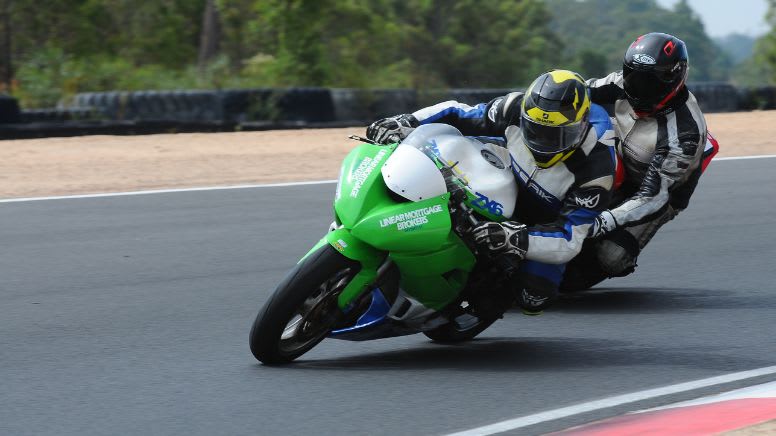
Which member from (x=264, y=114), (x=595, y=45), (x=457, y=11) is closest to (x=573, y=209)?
(x=264, y=114)

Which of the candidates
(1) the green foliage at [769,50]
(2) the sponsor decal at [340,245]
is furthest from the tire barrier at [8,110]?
(1) the green foliage at [769,50]

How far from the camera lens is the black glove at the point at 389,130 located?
5598 millimetres

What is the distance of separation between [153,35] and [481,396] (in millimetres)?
23859

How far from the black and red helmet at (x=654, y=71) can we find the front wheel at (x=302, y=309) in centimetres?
241

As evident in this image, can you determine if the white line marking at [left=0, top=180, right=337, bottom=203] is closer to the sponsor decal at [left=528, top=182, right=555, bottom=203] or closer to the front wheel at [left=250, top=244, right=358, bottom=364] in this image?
the front wheel at [left=250, top=244, right=358, bottom=364]

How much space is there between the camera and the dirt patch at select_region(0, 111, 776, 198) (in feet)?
39.3

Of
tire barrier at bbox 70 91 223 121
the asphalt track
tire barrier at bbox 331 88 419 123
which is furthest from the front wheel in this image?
tire barrier at bbox 331 88 419 123

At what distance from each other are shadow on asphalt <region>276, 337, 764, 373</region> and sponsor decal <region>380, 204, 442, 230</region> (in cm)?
82

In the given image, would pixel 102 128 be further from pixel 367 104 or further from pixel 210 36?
pixel 210 36

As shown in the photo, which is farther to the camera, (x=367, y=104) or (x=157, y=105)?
(x=367, y=104)

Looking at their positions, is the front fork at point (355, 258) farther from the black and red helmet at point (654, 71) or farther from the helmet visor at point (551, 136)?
the black and red helmet at point (654, 71)

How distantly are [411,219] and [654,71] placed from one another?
7.33 feet

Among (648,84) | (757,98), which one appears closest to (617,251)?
(648,84)

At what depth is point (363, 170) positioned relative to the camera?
495cm
